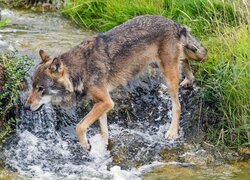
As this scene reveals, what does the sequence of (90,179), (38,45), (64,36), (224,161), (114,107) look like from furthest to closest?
(64,36)
(38,45)
(114,107)
(224,161)
(90,179)

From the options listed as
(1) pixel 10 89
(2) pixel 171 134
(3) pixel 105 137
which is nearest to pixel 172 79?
(2) pixel 171 134

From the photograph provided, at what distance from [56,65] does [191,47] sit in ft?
6.24

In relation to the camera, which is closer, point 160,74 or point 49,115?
→ point 49,115

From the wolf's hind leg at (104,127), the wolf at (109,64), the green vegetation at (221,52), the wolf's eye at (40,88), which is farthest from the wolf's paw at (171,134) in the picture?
the wolf's eye at (40,88)

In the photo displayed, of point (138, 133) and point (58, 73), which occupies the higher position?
point (58, 73)

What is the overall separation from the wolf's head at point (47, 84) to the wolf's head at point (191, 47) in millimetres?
1674

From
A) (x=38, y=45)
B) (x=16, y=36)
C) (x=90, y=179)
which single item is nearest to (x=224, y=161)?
(x=90, y=179)

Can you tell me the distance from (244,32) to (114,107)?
6.73 feet

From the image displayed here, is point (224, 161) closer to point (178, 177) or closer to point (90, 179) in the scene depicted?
point (178, 177)

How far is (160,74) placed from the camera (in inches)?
321

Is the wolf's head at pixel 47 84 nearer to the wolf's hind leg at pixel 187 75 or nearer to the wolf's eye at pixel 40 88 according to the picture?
the wolf's eye at pixel 40 88

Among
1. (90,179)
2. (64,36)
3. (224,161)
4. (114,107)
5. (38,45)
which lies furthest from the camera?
(64,36)

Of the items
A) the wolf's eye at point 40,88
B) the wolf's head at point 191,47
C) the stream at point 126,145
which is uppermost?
the wolf's head at point 191,47

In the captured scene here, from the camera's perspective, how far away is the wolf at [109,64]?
6785 millimetres
